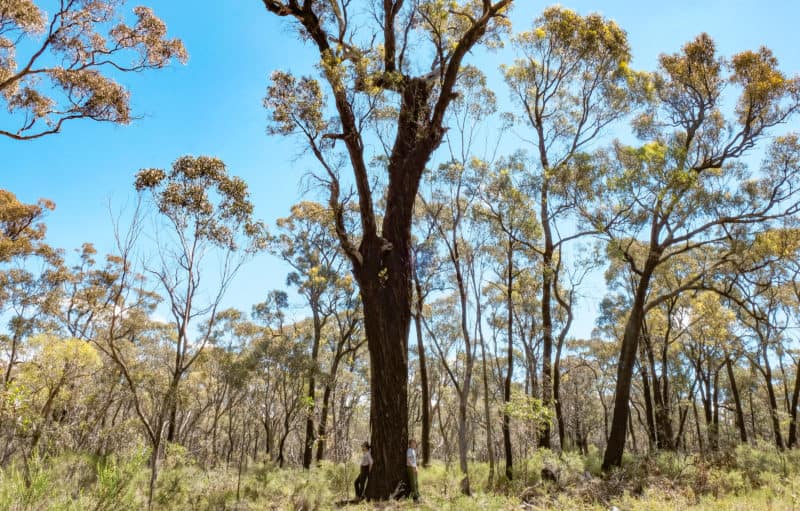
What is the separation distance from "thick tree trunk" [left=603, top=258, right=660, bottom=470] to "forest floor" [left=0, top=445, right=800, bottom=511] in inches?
16.4

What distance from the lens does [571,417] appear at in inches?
973

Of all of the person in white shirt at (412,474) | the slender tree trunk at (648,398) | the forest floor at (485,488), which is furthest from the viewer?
the slender tree trunk at (648,398)

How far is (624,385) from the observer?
1052 centimetres

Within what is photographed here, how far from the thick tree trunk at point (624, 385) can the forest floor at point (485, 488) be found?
16.4 inches

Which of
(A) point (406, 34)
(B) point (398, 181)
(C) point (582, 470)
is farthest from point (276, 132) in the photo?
(C) point (582, 470)

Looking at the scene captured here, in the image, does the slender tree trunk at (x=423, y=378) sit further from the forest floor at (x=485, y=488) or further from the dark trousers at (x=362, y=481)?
the dark trousers at (x=362, y=481)

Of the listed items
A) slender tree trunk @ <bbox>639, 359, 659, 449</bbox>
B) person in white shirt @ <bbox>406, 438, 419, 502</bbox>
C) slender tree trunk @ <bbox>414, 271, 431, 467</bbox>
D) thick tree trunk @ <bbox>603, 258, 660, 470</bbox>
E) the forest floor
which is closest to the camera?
the forest floor

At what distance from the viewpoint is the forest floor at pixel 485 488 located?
4.75m

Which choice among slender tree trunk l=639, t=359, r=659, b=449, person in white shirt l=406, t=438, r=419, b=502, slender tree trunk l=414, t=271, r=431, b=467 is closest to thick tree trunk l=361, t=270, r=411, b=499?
person in white shirt l=406, t=438, r=419, b=502

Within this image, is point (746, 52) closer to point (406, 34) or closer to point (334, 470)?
point (406, 34)

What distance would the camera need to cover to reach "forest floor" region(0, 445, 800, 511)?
4750mm

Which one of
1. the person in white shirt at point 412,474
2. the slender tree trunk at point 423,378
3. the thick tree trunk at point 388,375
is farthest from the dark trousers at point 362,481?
the slender tree trunk at point 423,378

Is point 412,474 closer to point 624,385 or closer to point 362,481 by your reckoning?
point 362,481

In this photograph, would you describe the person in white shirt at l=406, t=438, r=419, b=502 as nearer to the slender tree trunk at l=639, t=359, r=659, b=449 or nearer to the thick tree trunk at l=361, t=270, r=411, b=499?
the thick tree trunk at l=361, t=270, r=411, b=499
